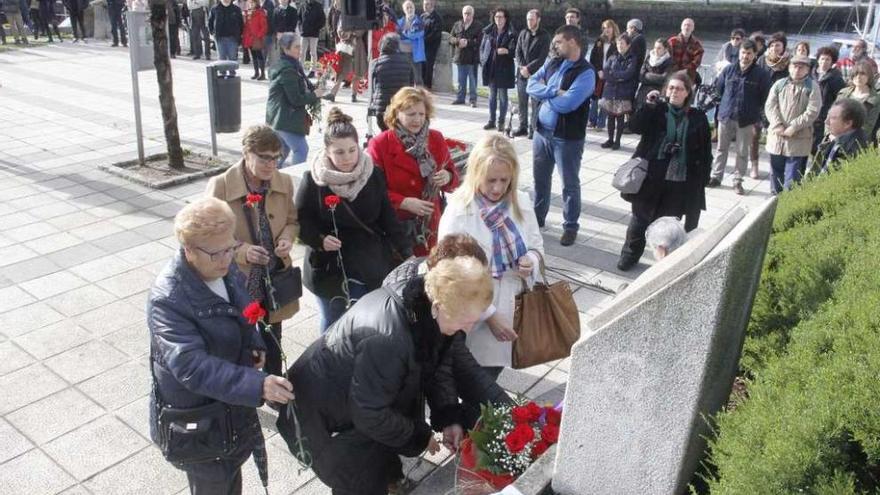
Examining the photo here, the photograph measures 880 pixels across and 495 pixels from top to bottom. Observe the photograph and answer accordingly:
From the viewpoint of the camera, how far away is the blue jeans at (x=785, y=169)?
837 centimetres

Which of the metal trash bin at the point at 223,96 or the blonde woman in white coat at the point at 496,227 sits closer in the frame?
the blonde woman in white coat at the point at 496,227

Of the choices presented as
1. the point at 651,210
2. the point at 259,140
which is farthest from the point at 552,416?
the point at 651,210

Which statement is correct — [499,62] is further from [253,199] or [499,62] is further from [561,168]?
[253,199]

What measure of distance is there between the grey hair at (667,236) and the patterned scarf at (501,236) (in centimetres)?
71

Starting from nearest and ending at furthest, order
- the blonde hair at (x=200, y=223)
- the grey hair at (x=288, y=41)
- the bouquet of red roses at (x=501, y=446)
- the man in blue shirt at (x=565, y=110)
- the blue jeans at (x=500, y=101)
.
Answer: the blonde hair at (x=200, y=223) → the bouquet of red roses at (x=501, y=446) → the man in blue shirt at (x=565, y=110) → the grey hair at (x=288, y=41) → the blue jeans at (x=500, y=101)

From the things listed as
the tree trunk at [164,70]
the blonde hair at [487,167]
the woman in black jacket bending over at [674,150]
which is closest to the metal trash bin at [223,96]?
the tree trunk at [164,70]

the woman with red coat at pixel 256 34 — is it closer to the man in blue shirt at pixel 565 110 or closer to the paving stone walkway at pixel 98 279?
the paving stone walkway at pixel 98 279

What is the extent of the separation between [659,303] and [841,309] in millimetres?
779

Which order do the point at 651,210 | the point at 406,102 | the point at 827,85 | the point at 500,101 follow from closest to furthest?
the point at 406,102, the point at 651,210, the point at 827,85, the point at 500,101

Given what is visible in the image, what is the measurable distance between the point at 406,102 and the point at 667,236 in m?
2.00

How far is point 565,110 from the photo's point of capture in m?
6.94

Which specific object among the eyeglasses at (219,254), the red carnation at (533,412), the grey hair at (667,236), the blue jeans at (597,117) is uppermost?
the eyeglasses at (219,254)

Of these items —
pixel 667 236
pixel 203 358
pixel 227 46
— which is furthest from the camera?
pixel 227 46

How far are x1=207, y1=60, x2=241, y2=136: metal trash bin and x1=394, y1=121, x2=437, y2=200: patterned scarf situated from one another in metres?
5.29
